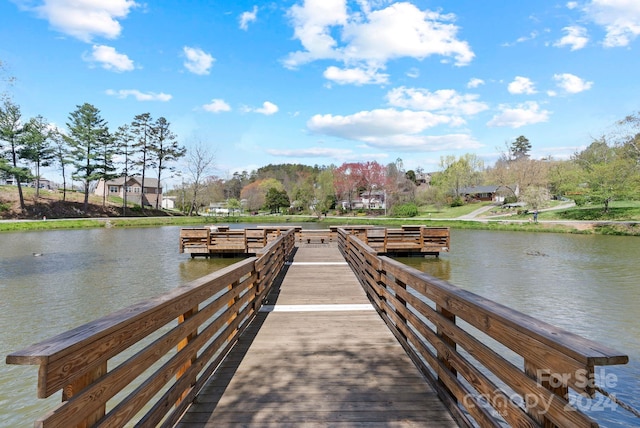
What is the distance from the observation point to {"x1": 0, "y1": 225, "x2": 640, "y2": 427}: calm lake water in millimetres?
4926

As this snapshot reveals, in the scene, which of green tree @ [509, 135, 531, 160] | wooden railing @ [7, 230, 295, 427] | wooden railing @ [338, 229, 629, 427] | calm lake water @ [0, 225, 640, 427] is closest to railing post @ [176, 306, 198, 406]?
wooden railing @ [7, 230, 295, 427]

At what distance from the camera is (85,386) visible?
5.10ft

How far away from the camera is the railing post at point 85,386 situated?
1.48m

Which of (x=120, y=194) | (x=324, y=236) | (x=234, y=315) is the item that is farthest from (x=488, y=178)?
(x=234, y=315)

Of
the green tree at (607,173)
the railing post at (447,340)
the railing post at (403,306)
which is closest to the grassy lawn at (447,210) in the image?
the green tree at (607,173)

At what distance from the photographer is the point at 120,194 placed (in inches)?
2395

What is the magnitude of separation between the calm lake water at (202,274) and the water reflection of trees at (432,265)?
0.04m

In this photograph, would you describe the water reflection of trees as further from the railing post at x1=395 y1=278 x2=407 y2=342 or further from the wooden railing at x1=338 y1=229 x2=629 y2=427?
the wooden railing at x1=338 y1=229 x2=629 y2=427

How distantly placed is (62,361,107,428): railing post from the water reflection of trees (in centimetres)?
1127

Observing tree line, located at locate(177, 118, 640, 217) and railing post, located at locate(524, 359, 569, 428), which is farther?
tree line, located at locate(177, 118, 640, 217)

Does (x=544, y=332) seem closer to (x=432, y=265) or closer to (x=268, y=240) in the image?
(x=432, y=265)

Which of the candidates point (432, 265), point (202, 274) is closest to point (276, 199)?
point (432, 265)

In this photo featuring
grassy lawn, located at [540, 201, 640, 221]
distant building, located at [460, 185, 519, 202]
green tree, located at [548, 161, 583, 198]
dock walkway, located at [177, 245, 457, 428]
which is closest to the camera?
dock walkway, located at [177, 245, 457, 428]

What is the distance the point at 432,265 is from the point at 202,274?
351 inches
